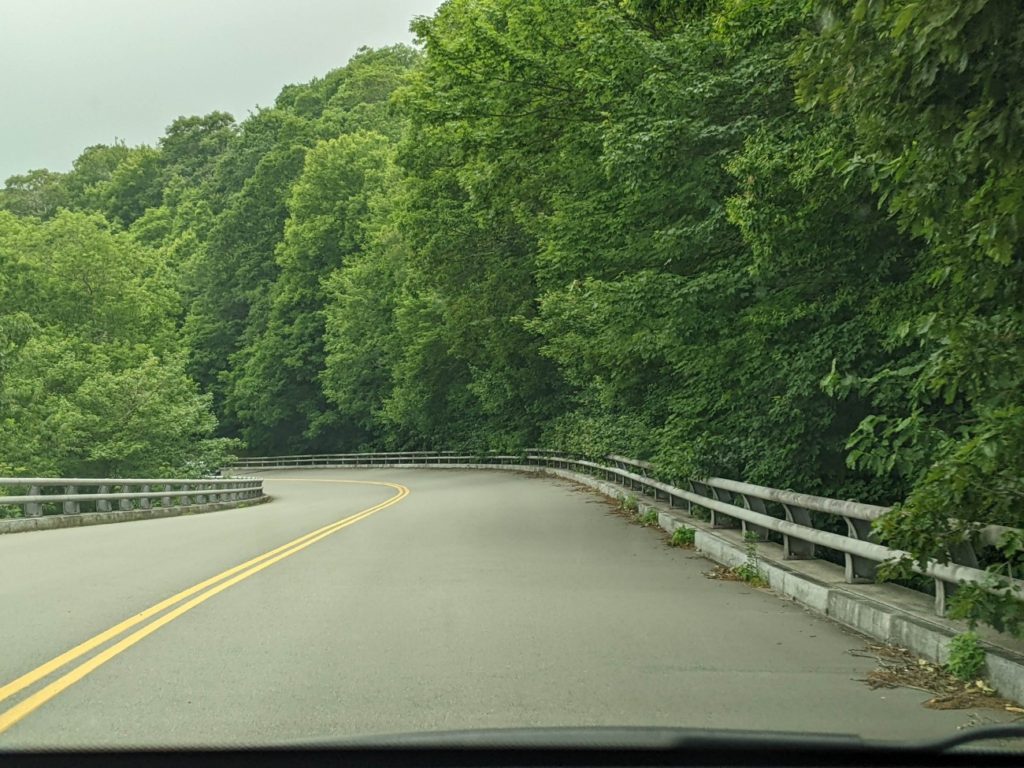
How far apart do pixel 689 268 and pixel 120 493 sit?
13607mm

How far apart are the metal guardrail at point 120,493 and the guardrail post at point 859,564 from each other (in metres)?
13.0

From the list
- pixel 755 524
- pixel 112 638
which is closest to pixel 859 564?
pixel 755 524

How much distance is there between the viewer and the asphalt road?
521cm

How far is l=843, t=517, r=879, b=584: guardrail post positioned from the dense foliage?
79cm

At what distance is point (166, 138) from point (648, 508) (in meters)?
88.1

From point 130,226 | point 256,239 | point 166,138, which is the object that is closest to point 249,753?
point 256,239

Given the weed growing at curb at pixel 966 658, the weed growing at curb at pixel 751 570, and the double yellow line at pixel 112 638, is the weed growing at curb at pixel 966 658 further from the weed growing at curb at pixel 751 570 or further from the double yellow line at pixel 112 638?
the double yellow line at pixel 112 638

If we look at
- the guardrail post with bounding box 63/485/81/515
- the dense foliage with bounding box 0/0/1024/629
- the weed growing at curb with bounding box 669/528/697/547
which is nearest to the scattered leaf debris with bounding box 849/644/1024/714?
the dense foliage with bounding box 0/0/1024/629

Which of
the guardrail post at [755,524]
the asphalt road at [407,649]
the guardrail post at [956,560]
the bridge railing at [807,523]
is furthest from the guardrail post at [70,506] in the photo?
the guardrail post at [956,560]

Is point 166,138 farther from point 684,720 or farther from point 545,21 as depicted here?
point 684,720

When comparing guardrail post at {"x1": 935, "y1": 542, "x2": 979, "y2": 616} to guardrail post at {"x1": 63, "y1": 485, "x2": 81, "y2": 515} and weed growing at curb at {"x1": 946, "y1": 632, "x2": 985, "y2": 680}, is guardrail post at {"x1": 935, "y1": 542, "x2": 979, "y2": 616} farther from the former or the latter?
guardrail post at {"x1": 63, "y1": 485, "x2": 81, "y2": 515}

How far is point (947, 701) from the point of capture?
556 centimetres

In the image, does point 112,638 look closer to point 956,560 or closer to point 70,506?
point 956,560

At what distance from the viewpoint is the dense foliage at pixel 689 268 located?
5770mm
